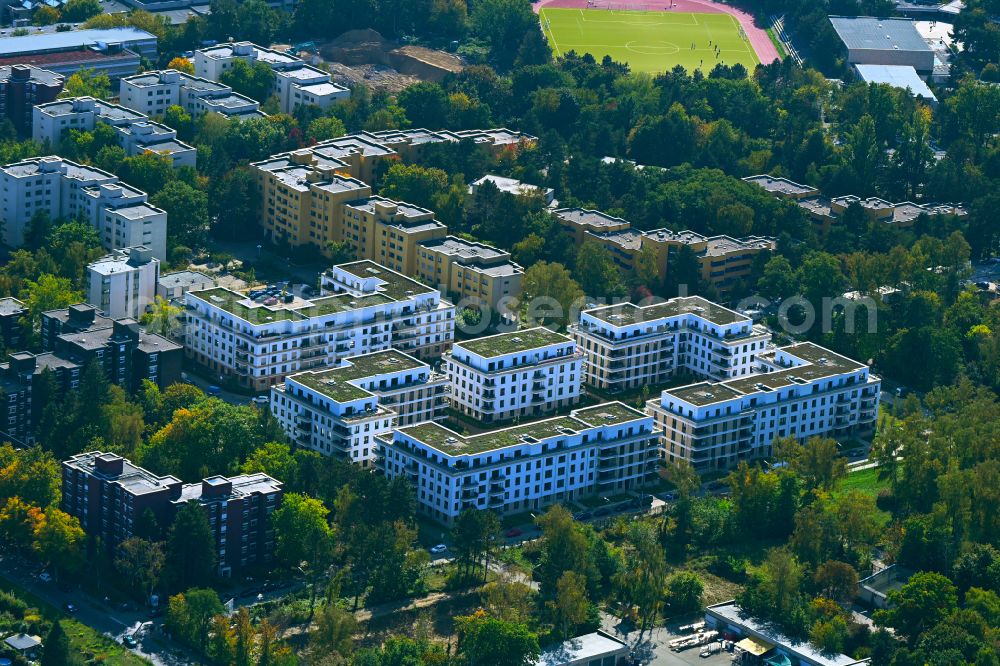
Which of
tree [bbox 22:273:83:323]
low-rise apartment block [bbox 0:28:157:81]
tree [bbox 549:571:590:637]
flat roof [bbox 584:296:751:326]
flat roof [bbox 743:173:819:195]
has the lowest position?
tree [bbox 549:571:590:637]

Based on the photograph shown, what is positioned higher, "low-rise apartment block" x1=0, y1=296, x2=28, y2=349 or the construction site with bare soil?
the construction site with bare soil

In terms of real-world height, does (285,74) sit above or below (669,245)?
above

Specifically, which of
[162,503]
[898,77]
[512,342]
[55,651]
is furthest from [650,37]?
[55,651]

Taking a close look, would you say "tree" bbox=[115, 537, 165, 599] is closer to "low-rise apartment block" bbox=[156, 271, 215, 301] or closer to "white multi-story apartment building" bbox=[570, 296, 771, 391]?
"low-rise apartment block" bbox=[156, 271, 215, 301]

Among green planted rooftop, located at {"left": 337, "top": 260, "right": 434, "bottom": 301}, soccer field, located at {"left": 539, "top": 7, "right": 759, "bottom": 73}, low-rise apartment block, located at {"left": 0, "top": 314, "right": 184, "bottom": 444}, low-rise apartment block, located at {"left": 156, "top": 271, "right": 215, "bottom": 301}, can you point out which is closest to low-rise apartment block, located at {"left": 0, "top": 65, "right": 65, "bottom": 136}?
low-rise apartment block, located at {"left": 156, "top": 271, "right": 215, "bottom": 301}

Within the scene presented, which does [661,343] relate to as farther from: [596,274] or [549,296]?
[596,274]

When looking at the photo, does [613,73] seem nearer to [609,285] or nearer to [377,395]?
[609,285]

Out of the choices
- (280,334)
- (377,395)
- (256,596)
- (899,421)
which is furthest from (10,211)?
(899,421)
